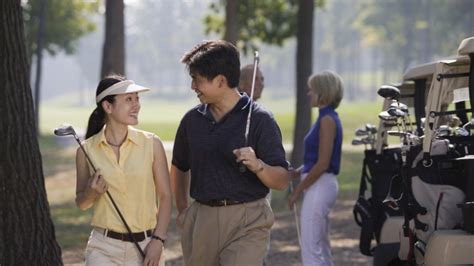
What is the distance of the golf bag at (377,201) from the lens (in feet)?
29.4

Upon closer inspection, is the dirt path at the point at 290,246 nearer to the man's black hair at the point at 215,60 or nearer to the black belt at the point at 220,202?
the black belt at the point at 220,202

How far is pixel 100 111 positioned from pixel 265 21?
17842 mm

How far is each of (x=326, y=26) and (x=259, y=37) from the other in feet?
422

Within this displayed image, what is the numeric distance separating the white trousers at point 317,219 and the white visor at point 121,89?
3158mm

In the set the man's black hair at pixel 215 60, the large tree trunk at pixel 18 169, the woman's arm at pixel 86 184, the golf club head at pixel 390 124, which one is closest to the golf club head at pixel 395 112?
the golf club head at pixel 390 124

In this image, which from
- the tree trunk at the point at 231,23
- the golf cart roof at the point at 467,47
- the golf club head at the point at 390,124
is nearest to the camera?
the golf cart roof at the point at 467,47

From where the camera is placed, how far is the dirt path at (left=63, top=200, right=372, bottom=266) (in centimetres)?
1259

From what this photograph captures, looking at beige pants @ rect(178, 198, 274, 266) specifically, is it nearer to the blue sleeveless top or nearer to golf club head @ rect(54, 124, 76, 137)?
golf club head @ rect(54, 124, 76, 137)

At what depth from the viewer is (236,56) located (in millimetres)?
6133

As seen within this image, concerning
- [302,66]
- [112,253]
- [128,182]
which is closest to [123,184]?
[128,182]

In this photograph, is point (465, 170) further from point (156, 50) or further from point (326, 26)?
point (156, 50)

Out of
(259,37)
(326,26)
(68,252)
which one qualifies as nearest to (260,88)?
(68,252)

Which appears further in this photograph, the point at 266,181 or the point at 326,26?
the point at 326,26

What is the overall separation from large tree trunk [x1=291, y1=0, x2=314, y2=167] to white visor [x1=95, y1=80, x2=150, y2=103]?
1448 cm
